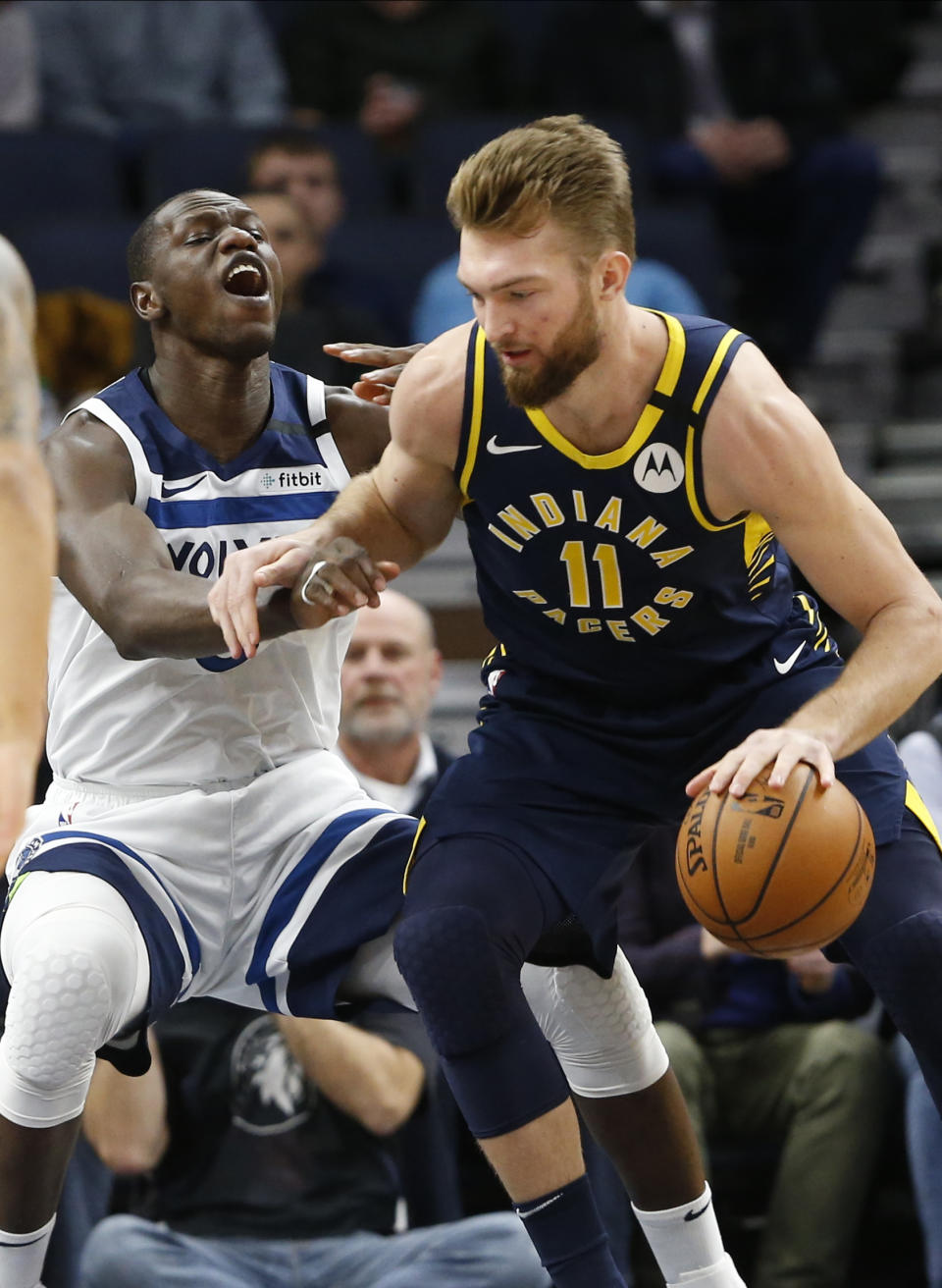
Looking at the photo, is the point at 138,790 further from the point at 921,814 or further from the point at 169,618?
the point at 921,814

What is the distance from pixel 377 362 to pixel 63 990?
5.12 ft

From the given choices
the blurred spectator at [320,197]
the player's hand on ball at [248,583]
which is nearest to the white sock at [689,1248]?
the player's hand on ball at [248,583]

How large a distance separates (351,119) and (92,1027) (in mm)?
6589

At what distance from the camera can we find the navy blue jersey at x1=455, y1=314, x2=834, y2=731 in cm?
367

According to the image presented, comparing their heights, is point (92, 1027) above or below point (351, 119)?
below

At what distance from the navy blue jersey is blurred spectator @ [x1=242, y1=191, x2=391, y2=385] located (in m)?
3.05

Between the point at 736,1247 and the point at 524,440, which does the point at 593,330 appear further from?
the point at 736,1247

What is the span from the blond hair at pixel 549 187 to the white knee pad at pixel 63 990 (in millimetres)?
1506

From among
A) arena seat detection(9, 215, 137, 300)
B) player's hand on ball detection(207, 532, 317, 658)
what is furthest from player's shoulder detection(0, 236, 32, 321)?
arena seat detection(9, 215, 137, 300)

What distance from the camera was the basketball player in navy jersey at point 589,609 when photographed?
140 inches

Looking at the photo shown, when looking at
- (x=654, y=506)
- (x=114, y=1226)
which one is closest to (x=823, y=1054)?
(x=114, y=1226)

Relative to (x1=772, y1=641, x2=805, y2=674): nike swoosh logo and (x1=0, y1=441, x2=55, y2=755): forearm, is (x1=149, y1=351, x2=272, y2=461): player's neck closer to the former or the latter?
(x1=772, y1=641, x2=805, y2=674): nike swoosh logo

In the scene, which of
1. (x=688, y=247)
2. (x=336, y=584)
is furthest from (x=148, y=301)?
(x=688, y=247)

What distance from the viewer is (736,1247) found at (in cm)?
579
